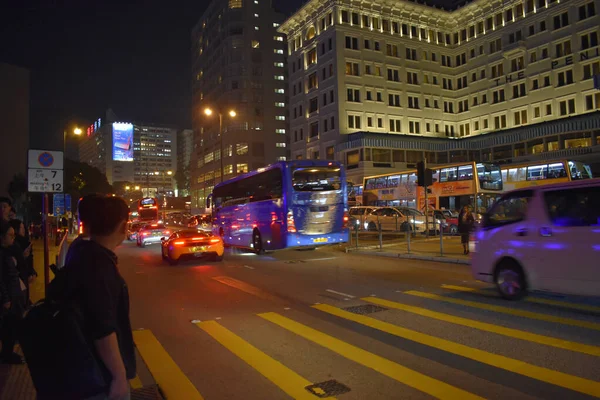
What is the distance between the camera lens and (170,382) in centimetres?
522

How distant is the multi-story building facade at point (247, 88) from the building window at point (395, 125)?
30.1 metres

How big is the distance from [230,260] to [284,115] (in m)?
76.1

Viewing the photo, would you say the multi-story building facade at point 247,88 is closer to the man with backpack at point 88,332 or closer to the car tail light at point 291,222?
the car tail light at point 291,222

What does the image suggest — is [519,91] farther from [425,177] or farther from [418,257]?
[418,257]

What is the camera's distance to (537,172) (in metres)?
29.5

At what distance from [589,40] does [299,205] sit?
48.2 meters

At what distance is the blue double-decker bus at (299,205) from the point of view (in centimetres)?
1788

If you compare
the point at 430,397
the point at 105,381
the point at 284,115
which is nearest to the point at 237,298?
the point at 430,397

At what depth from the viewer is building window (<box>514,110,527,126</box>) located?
57.6m

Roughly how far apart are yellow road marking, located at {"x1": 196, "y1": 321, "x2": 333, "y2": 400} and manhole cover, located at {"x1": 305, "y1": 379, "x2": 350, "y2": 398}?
73 mm

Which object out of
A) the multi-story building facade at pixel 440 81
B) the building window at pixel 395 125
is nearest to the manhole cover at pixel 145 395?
the multi-story building facade at pixel 440 81

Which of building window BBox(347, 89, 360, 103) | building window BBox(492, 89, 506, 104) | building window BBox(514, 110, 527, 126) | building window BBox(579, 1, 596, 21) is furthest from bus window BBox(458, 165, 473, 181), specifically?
building window BBox(492, 89, 506, 104)

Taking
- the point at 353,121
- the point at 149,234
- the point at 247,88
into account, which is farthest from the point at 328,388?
the point at 247,88

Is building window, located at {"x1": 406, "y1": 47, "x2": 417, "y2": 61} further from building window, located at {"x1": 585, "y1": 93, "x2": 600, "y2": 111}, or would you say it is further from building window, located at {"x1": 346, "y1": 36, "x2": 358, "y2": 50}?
building window, located at {"x1": 585, "y1": 93, "x2": 600, "y2": 111}
